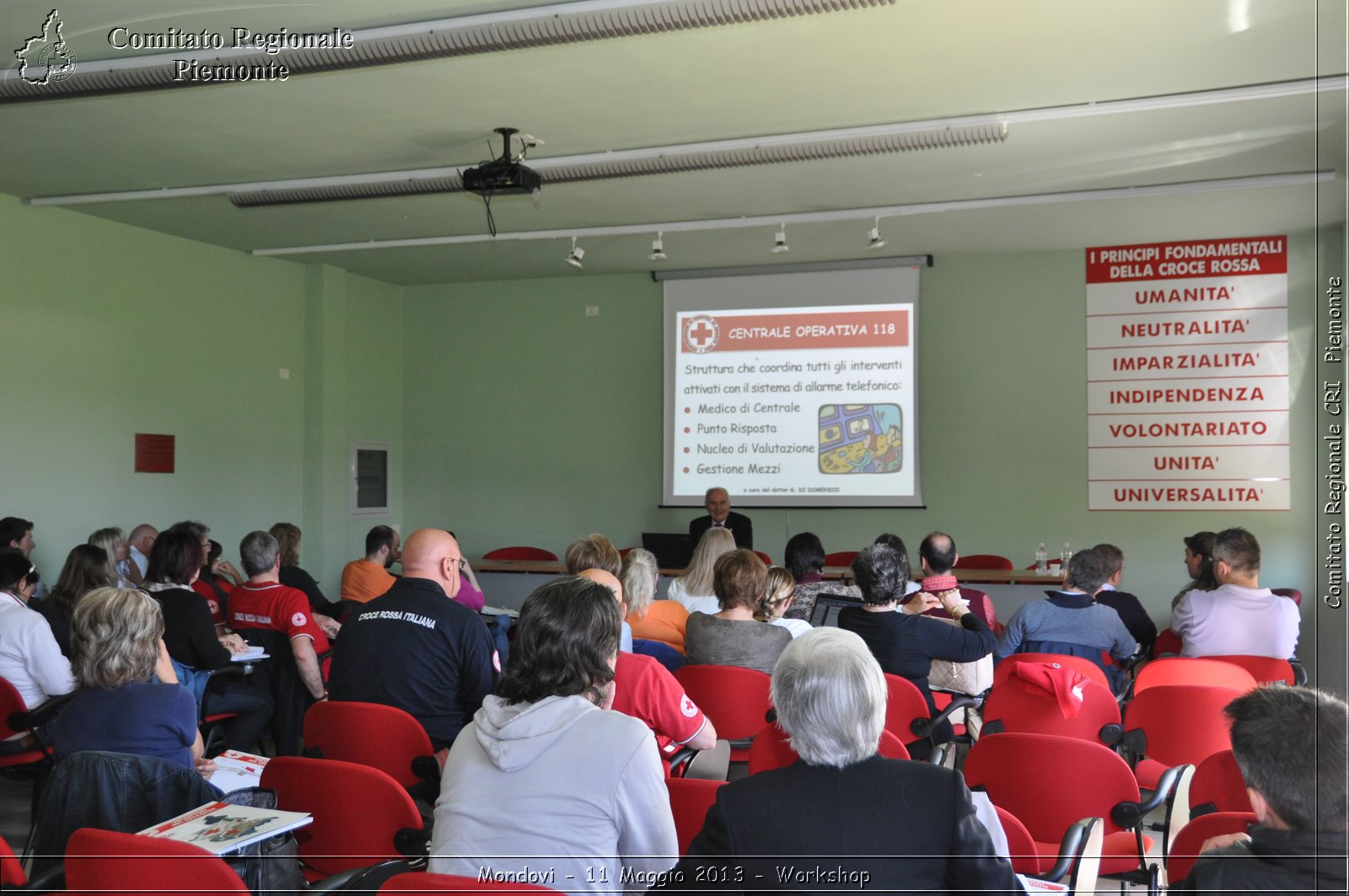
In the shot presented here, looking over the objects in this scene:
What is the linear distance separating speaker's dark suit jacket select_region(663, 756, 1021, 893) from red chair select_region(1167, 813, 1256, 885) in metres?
0.56

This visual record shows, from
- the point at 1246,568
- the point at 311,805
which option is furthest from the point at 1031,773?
the point at 1246,568

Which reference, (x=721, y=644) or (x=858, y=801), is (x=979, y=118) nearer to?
(x=721, y=644)

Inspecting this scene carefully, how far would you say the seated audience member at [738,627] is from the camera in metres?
3.65

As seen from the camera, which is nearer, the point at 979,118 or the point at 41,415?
the point at 979,118

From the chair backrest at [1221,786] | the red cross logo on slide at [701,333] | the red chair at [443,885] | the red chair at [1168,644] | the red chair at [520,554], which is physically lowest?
the red chair at [1168,644]

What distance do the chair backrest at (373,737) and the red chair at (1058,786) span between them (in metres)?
1.45

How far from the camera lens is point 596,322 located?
31.2ft

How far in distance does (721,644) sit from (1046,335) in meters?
5.57

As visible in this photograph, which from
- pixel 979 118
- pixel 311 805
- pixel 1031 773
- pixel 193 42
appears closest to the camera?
pixel 311 805

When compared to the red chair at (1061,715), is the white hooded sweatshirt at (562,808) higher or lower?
higher

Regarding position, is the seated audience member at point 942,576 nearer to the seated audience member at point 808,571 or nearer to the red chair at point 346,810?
the seated audience member at point 808,571

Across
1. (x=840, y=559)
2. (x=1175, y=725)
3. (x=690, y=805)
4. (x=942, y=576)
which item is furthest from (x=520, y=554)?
(x=690, y=805)

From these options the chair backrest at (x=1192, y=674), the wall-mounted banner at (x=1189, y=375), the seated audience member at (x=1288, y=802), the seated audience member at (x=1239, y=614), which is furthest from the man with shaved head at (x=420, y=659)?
the wall-mounted banner at (x=1189, y=375)

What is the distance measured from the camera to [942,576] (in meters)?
4.42
